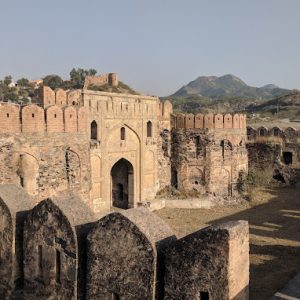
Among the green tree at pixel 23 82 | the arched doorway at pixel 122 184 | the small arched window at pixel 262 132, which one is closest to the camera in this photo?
the arched doorway at pixel 122 184

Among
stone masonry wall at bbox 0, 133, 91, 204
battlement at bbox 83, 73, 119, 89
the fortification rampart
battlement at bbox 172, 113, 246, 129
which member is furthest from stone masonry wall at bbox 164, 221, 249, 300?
battlement at bbox 83, 73, 119, 89

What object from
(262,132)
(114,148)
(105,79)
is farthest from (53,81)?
(114,148)

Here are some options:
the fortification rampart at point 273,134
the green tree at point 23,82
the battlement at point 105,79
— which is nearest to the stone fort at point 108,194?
the fortification rampart at point 273,134

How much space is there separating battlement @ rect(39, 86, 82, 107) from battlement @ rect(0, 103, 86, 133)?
6.63 feet

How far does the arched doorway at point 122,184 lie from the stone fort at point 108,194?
0.15 ft

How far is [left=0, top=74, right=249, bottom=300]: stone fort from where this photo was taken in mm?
5531

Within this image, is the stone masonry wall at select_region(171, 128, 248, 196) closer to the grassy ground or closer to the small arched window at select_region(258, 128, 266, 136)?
the grassy ground

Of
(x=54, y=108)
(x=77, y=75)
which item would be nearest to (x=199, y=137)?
(x=54, y=108)

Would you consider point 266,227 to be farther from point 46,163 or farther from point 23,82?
point 23,82

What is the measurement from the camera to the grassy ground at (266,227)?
9.88m

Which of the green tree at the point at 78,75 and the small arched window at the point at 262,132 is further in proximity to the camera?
the green tree at the point at 78,75

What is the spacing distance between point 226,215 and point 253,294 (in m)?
7.88

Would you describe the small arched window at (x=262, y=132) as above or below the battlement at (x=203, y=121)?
below

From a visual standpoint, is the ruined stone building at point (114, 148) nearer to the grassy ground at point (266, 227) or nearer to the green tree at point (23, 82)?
the grassy ground at point (266, 227)
